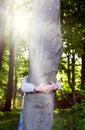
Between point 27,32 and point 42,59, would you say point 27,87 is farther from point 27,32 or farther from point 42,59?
point 27,32

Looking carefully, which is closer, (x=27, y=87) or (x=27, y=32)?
(x=27, y=87)

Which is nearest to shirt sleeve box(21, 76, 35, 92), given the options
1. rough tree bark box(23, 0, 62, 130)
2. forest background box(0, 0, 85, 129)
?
rough tree bark box(23, 0, 62, 130)

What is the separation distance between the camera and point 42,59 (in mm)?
3316

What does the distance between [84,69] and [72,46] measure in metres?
1.94

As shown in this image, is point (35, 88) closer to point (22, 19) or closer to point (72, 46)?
point (72, 46)

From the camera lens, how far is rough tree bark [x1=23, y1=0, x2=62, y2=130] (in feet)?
10.9

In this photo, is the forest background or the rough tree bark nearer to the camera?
the rough tree bark

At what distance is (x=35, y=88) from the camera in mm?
3291

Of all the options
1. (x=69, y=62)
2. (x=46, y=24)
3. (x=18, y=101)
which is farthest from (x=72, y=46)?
(x=18, y=101)

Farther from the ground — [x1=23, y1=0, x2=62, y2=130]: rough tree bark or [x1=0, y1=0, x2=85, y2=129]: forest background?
[x1=0, y1=0, x2=85, y2=129]: forest background

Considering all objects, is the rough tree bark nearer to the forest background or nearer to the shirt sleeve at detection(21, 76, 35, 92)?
the shirt sleeve at detection(21, 76, 35, 92)

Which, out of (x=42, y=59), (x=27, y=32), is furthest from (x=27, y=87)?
(x=27, y=32)

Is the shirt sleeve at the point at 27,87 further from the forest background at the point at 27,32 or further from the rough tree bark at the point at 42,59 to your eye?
the forest background at the point at 27,32

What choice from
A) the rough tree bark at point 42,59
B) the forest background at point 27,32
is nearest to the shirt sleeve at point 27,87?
the rough tree bark at point 42,59
